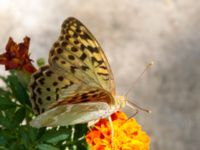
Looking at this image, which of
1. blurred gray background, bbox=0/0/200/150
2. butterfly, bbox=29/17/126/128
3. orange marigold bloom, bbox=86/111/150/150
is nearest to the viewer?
butterfly, bbox=29/17/126/128

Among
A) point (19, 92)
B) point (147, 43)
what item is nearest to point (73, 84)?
point (19, 92)

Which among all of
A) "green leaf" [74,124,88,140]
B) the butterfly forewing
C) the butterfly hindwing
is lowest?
"green leaf" [74,124,88,140]

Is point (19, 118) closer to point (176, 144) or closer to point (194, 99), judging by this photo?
point (176, 144)

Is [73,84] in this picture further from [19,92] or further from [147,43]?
[147,43]

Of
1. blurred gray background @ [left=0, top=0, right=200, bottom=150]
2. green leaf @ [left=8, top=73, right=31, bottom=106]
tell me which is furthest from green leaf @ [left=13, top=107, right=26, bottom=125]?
blurred gray background @ [left=0, top=0, right=200, bottom=150]

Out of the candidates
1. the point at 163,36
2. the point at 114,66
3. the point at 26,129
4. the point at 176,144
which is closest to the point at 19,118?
the point at 26,129

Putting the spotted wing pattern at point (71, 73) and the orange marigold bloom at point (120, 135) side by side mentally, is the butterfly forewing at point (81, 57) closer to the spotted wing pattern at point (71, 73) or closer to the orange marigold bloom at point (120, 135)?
the spotted wing pattern at point (71, 73)

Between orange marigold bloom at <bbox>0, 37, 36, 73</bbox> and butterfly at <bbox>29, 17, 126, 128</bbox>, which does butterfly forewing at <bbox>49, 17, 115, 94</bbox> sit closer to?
butterfly at <bbox>29, 17, 126, 128</bbox>
